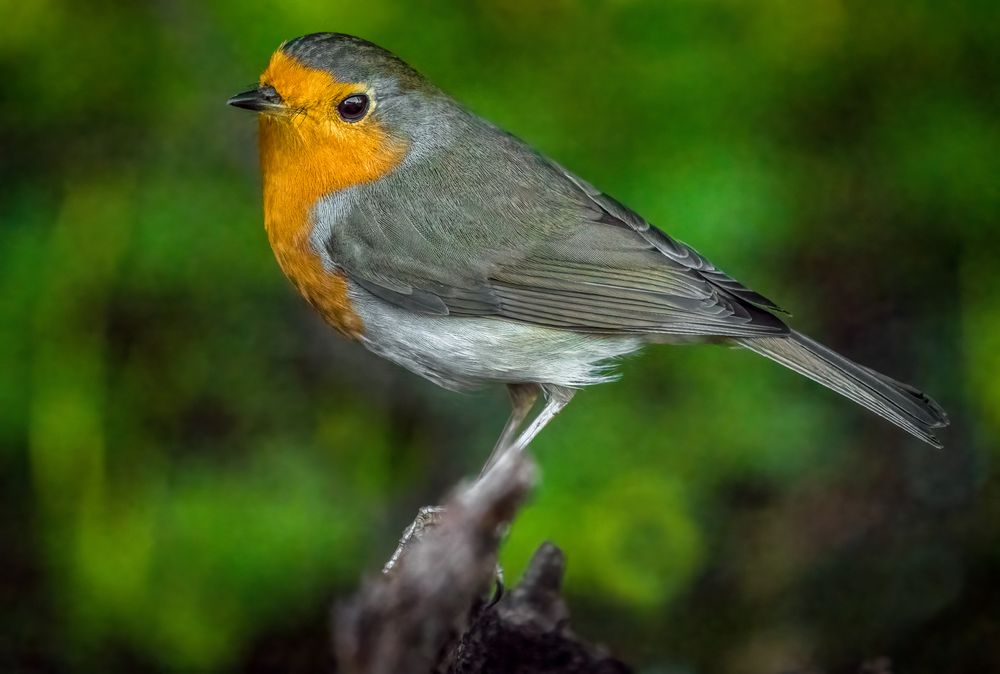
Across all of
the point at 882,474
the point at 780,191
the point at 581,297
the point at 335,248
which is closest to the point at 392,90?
the point at 335,248

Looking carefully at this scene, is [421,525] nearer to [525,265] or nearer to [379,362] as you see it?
[525,265]

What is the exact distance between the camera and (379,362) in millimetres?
4953

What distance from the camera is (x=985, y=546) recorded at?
4977 mm

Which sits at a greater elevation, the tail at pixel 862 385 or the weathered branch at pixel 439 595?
the tail at pixel 862 385

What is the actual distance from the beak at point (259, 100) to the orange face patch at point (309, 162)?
23mm

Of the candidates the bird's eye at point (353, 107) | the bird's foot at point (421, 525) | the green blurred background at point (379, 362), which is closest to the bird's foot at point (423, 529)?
the bird's foot at point (421, 525)

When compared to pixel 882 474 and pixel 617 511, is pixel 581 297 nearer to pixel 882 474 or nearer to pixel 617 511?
pixel 617 511

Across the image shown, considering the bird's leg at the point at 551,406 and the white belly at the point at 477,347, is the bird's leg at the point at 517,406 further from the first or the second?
the white belly at the point at 477,347

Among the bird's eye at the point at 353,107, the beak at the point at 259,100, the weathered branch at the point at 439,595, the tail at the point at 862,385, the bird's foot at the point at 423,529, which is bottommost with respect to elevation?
the weathered branch at the point at 439,595

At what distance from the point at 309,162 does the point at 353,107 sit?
0.62ft

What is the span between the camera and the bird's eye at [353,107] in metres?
3.40

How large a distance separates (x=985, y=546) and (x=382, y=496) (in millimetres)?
2324

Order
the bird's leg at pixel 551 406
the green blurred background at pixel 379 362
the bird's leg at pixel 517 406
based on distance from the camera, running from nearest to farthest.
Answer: the bird's leg at pixel 551 406, the bird's leg at pixel 517 406, the green blurred background at pixel 379 362

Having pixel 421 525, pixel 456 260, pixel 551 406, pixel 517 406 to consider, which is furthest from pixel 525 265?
pixel 421 525
